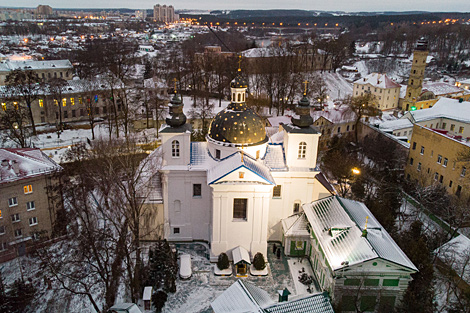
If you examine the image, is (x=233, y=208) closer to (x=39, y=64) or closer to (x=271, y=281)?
(x=271, y=281)

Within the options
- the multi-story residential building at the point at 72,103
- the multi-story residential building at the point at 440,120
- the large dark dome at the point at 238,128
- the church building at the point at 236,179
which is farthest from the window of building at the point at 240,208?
the multi-story residential building at the point at 72,103

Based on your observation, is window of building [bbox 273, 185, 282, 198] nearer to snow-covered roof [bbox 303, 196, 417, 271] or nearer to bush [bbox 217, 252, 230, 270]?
snow-covered roof [bbox 303, 196, 417, 271]

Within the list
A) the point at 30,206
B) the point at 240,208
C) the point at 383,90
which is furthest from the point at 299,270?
the point at 383,90

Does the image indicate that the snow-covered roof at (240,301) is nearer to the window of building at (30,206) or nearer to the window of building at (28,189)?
the window of building at (30,206)

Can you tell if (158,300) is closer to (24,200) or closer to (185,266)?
(185,266)

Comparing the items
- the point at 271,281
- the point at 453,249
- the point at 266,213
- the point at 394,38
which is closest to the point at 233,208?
the point at 266,213

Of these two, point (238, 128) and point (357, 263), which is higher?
point (238, 128)
